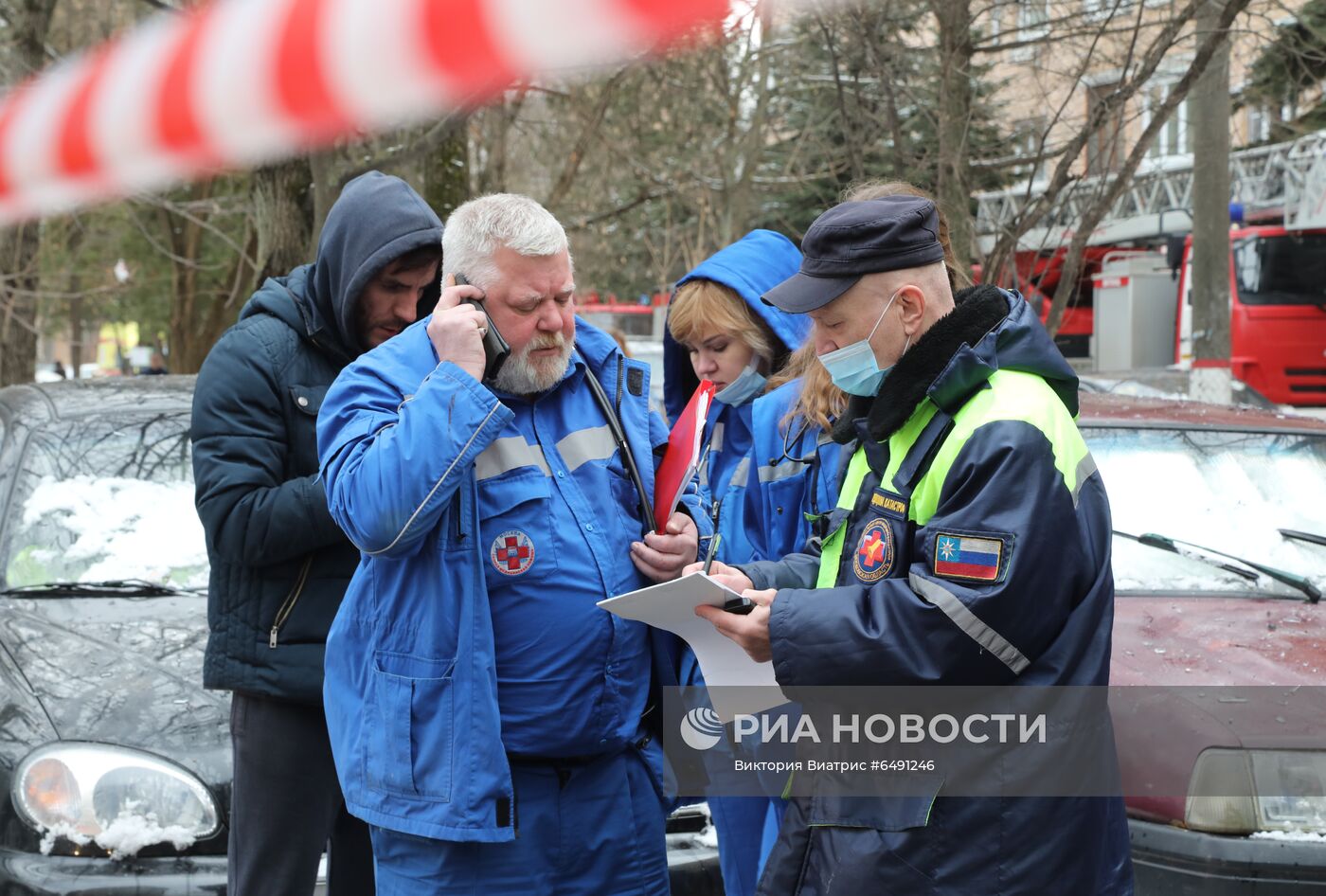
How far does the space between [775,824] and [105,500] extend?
269 centimetres

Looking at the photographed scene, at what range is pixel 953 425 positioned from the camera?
2.35 meters

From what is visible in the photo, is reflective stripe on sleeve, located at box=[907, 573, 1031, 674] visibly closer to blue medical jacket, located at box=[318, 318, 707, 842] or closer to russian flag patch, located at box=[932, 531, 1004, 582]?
russian flag patch, located at box=[932, 531, 1004, 582]

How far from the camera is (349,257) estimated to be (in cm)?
336

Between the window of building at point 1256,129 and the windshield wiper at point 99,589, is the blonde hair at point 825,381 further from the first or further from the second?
the window of building at point 1256,129

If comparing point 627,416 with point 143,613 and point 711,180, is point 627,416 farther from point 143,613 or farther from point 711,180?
point 711,180

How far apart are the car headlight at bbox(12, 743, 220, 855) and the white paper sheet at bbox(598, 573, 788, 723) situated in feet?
5.01

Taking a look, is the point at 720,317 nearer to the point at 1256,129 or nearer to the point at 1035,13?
the point at 1035,13

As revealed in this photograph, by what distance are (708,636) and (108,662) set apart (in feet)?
6.97

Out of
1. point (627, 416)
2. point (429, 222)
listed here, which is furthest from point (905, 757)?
point (429, 222)

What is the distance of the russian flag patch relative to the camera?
2170 millimetres

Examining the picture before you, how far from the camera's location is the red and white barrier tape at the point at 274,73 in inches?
47.9

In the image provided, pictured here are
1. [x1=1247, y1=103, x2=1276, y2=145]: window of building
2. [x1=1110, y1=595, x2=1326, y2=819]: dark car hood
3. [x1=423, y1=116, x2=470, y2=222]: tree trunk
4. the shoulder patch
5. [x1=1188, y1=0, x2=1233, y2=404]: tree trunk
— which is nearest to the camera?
the shoulder patch

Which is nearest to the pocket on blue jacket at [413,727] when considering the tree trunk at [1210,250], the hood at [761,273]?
the hood at [761,273]

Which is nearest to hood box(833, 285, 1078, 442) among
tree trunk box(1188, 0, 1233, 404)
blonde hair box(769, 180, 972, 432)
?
blonde hair box(769, 180, 972, 432)
